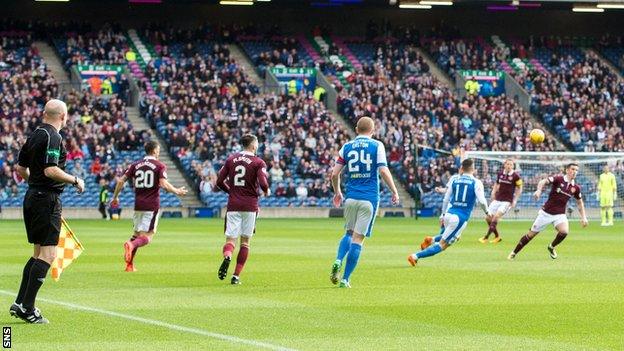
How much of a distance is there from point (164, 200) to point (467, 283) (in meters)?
36.5

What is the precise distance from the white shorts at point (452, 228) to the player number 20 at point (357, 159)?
19.8ft

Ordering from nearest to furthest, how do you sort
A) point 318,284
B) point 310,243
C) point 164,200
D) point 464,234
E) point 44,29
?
point 318,284
point 310,243
point 464,234
point 164,200
point 44,29

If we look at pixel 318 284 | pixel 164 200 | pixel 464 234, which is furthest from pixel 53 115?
pixel 164 200

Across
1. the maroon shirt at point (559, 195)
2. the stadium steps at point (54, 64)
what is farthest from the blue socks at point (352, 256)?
the stadium steps at point (54, 64)

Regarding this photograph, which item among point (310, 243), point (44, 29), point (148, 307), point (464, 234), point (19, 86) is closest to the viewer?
point (148, 307)

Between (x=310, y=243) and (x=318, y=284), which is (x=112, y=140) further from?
(x=318, y=284)

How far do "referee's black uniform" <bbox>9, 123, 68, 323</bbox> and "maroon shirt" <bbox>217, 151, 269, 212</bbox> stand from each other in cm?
633

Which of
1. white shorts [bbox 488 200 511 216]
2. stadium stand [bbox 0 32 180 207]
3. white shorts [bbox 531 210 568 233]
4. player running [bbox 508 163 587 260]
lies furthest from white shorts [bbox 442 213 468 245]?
stadium stand [bbox 0 32 180 207]

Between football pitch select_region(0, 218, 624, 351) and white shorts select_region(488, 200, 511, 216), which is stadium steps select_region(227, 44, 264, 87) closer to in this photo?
white shorts select_region(488, 200, 511, 216)

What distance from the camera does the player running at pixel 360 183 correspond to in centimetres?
1828

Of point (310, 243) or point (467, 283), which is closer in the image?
point (467, 283)

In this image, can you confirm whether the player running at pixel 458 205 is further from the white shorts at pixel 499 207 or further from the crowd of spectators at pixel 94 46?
the crowd of spectators at pixel 94 46

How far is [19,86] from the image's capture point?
192 feet

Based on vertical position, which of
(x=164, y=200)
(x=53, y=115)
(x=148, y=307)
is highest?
(x=53, y=115)
